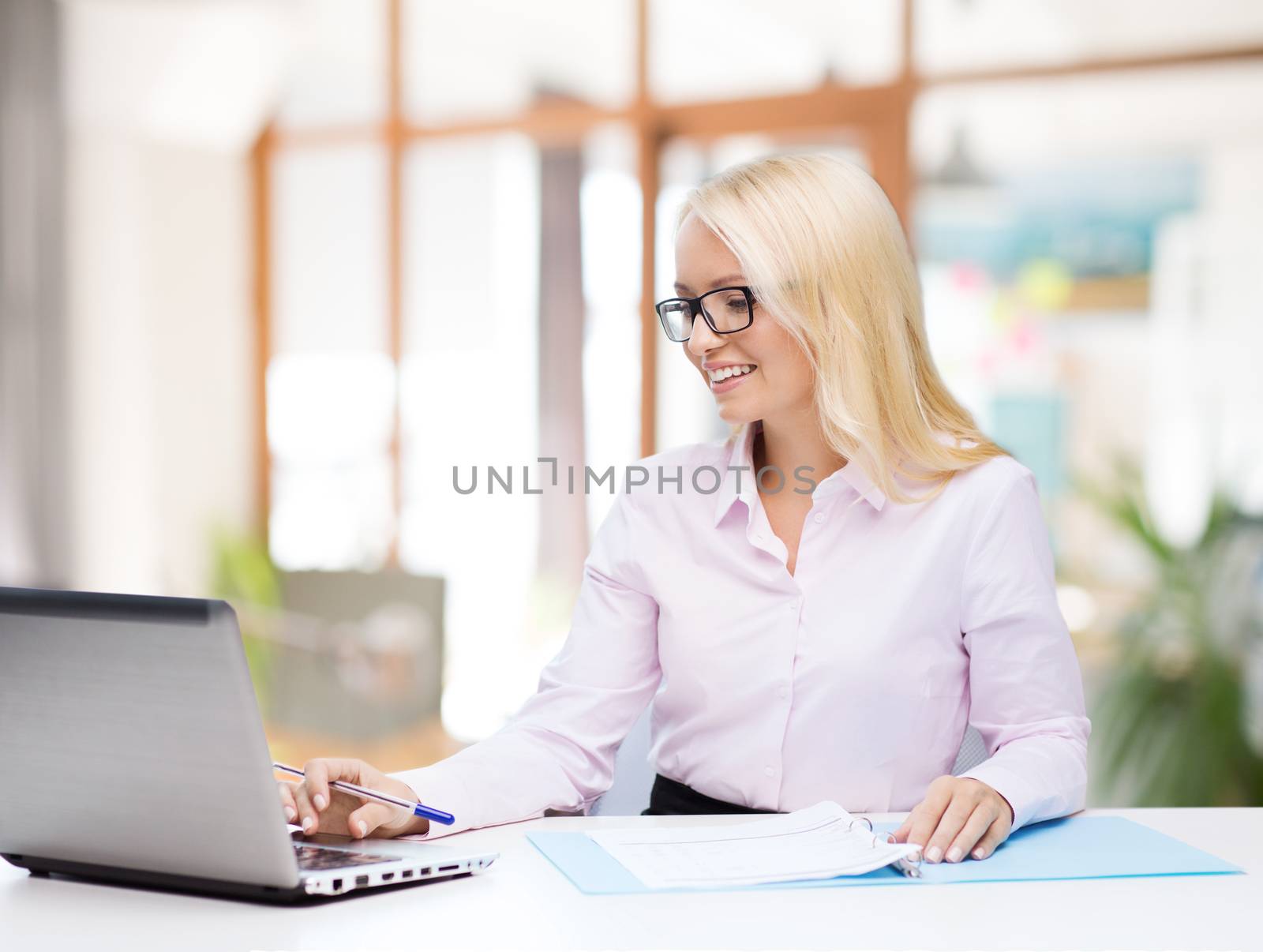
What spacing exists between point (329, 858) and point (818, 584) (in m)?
0.74

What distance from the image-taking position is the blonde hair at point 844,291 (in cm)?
159

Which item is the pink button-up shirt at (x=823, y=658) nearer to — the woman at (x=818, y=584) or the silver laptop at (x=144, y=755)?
the woman at (x=818, y=584)

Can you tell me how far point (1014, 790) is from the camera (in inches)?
52.2

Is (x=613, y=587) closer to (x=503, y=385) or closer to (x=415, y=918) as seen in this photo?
(x=415, y=918)

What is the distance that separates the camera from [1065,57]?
381 cm

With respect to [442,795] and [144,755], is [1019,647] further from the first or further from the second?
[144,755]

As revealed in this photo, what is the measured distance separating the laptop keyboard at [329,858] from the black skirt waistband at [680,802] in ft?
1.74

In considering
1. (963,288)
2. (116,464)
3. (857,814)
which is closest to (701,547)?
(857,814)

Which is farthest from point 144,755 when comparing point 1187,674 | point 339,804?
point 1187,674

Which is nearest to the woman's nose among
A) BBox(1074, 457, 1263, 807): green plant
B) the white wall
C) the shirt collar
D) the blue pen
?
the shirt collar

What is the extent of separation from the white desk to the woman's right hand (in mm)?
158

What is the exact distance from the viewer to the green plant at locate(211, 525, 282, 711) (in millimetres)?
4723

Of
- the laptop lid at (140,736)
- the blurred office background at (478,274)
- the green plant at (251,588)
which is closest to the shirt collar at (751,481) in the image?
the laptop lid at (140,736)

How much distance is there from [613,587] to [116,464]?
11.8 ft
